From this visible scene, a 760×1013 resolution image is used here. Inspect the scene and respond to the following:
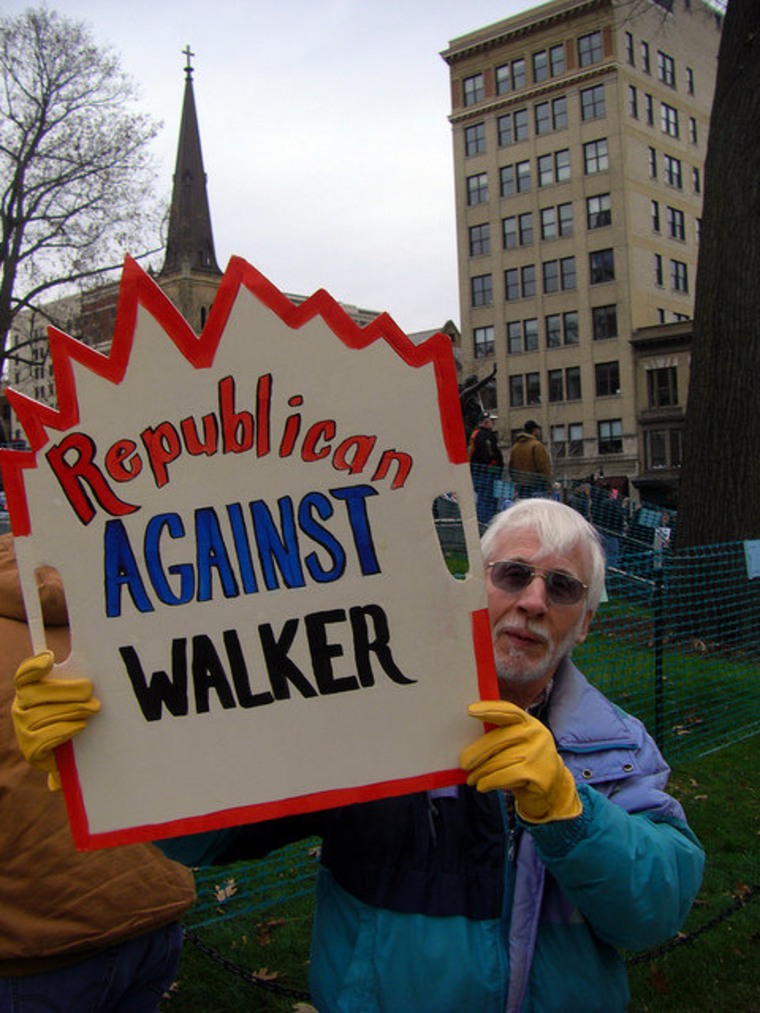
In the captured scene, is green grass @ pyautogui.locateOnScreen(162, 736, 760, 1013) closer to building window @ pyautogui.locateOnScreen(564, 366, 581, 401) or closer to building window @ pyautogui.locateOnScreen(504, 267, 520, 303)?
building window @ pyautogui.locateOnScreen(564, 366, 581, 401)

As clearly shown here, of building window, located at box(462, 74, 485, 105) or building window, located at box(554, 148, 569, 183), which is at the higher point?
building window, located at box(462, 74, 485, 105)

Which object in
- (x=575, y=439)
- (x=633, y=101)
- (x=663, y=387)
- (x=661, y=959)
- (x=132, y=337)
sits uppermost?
(x=633, y=101)

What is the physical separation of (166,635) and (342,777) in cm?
39

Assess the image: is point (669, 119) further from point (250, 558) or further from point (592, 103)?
point (250, 558)

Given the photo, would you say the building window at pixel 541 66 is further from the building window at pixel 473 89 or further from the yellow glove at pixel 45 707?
the yellow glove at pixel 45 707

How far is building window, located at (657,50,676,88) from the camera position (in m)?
48.9

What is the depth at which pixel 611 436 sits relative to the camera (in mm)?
47188

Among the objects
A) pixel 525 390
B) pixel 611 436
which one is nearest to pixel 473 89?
pixel 525 390

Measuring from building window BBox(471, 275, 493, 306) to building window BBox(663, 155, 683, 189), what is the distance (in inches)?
447

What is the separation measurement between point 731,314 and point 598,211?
1641 inches

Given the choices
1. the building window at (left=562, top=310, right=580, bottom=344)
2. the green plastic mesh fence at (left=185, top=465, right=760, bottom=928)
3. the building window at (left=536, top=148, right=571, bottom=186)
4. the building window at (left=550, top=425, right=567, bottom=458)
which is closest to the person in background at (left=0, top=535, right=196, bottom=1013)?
the green plastic mesh fence at (left=185, top=465, right=760, bottom=928)

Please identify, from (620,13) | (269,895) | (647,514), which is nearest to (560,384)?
(620,13)

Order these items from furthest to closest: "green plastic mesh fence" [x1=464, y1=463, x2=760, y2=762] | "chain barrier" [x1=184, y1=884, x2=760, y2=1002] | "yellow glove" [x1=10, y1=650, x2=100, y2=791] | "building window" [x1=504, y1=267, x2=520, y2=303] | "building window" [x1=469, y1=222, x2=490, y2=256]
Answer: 1. "building window" [x1=469, y1=222, x2=490, y2=256]
2. "building window" [x1=504, y1=267, x2=520, y2=303]
3. "green plastic mesh fence" [x1=464, y1=463, x2=760, y2=762]
4. "chain barrier" [x1=184, y1=884, x2=760, y2=1002]
5. "yellow glove" [x1=10, y1=650, x2=100, y2=791]

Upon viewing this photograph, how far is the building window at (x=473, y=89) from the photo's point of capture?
168 ft
